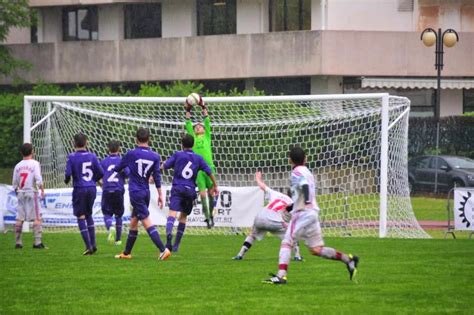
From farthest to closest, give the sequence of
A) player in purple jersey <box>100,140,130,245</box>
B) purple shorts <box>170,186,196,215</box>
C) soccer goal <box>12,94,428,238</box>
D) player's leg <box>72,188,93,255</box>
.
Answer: soccer goal <box>12,94,428,238</box>, player in purple jersey <box>100,140,130,245</box>, player's leg <box>72,188,93,255</box>, purple shorts <box>170,186,196,215</box>

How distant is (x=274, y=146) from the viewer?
2992cm

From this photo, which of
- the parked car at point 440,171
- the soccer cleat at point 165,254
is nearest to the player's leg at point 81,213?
the soccer cleat at point 165,254

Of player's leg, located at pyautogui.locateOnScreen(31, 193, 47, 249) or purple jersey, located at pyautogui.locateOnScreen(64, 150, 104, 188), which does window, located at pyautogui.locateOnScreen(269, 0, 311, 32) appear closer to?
player's leg, located at pyautogui.locateOnScreen(31, 193, 47, 249)

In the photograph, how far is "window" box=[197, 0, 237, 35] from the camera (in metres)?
49.7

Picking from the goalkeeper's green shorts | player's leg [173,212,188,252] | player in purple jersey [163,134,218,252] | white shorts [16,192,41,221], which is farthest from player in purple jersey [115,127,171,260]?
the goalkeeper's green shorts

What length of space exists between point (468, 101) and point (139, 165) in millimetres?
33154

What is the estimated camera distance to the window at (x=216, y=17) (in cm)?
4969

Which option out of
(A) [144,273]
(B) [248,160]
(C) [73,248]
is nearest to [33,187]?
(C) [73,248]

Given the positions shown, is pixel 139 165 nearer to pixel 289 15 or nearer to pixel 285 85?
pixel 285 85

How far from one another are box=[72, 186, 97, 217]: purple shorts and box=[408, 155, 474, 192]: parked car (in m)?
21.3

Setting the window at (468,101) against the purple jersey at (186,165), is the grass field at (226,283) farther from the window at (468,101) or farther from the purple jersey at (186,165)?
the window at (468,101)

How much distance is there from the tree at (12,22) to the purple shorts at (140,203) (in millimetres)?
29788

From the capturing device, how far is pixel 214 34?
49875 mm

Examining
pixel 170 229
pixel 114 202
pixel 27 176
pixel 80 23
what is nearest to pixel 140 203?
pixel 170 229
